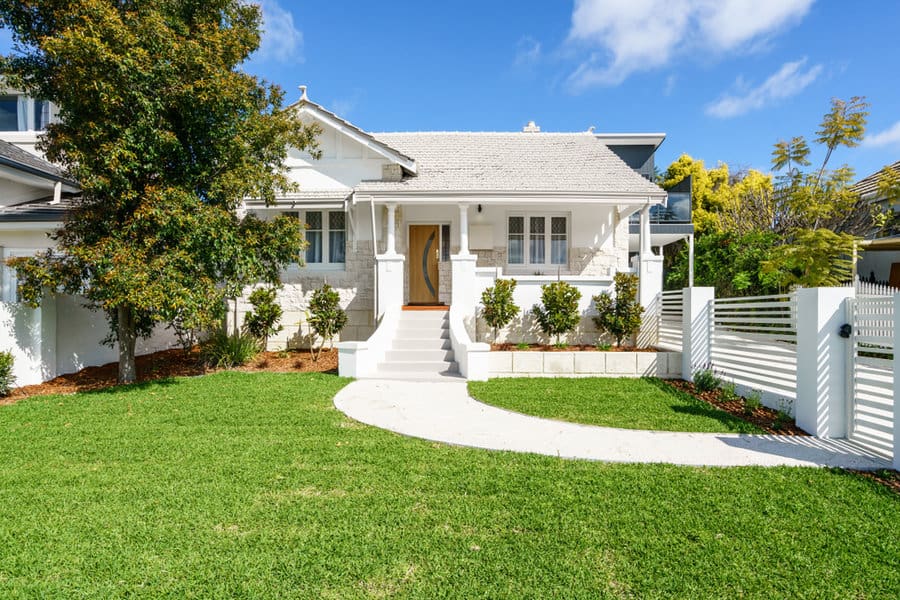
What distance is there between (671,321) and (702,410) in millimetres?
3920

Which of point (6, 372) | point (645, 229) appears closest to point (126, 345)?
point (6, 372)

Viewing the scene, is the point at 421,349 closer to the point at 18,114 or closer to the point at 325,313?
the point at 325,313

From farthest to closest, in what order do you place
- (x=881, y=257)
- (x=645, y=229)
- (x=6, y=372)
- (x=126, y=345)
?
(x=881, y=257) → (x=645, y=229) → (x=126, y=345) → (x=6, y=372)

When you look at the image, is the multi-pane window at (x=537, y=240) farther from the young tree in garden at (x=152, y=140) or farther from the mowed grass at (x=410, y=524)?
the mowed grass at (x=410, y=524)

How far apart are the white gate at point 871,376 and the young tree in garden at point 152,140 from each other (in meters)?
9.30

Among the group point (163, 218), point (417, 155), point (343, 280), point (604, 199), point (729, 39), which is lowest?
point (343, 280)

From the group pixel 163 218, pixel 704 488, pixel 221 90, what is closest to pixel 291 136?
pixel 221 90

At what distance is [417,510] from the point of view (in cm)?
377

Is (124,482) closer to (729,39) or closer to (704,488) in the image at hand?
(704,488)

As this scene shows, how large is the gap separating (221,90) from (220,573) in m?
7.57

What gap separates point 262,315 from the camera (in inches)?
460

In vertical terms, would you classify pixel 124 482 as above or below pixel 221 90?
below

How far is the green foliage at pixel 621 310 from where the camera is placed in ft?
36.3

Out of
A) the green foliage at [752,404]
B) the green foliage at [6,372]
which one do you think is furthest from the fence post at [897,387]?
the green foliage at [6,372]
